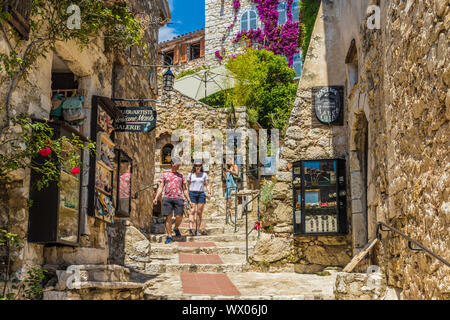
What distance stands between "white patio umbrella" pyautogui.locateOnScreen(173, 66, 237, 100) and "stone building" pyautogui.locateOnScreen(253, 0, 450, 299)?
11.5m

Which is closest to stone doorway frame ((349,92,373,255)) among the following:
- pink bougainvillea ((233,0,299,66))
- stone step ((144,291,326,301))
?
stone step ((144,291,326,301))

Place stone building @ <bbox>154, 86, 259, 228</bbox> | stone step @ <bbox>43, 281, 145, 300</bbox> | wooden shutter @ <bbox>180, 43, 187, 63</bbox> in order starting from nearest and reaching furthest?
stone step @ <bbox>43, 281, 145, 300</bbox>
stone building @ <bbox>154, 86, 259, 228</bbox>
wooden shutter @ <bbox>180, 43, 187, 63</bbox>

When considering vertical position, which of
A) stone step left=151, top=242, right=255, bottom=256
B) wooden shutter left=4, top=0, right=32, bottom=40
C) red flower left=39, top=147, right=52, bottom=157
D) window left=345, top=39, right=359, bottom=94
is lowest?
stone step left=151, top=242, right=255, bottom=256

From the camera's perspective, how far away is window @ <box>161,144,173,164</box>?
1813cm

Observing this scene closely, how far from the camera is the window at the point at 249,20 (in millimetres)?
28781

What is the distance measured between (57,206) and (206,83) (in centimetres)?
1682

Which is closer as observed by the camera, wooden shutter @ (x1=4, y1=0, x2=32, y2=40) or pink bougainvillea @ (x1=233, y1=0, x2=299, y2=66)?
Answer: wooden shutter @ (x1=4, y1=0, x2=32, y2=40)

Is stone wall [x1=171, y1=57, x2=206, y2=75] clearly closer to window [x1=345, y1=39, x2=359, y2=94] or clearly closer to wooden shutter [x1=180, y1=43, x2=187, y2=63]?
wooden shutter [x1=180, y1=43, x2=187, y2=63]

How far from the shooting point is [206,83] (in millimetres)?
20922

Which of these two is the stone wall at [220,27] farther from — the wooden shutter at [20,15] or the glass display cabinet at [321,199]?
the wooden shutter at [20,15]

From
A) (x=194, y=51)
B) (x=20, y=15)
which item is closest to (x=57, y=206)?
(x=20, y=15)

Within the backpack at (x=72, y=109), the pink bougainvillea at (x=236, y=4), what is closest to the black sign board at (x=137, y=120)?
the backpack at (x=72, y=109)

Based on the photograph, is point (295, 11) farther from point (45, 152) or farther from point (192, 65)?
point (45, 152)
